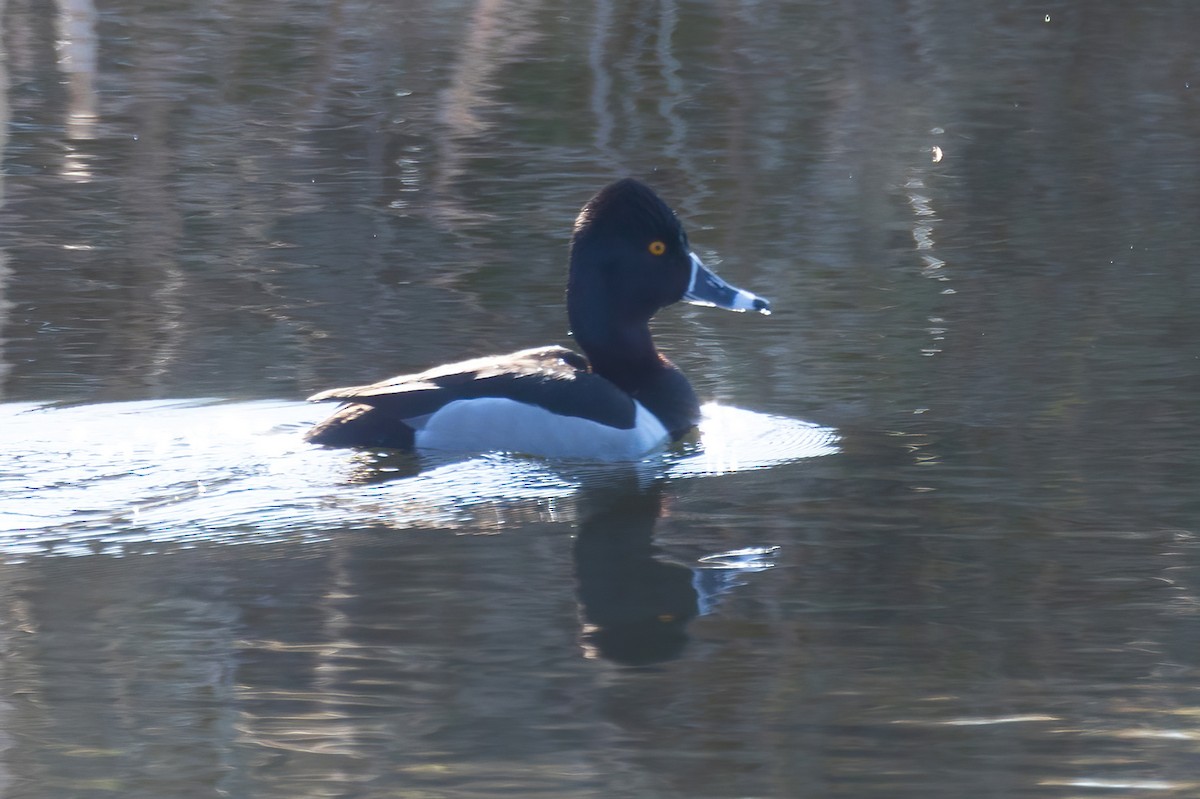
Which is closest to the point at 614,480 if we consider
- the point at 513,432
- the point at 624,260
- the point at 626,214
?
the point at 513,432

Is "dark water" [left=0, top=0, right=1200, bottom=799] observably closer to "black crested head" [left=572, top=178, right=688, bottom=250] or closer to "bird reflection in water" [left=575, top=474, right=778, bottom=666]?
"bird reflection in water" [left=575, top=474, right=778, bottom=666]

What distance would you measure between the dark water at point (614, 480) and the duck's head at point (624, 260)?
1.98 ft

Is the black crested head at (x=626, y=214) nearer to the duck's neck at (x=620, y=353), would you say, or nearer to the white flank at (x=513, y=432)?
the duck's neck at (x=620, y=353)

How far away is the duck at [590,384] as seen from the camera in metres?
7.71

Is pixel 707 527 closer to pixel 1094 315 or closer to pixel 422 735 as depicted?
pixel 422 735

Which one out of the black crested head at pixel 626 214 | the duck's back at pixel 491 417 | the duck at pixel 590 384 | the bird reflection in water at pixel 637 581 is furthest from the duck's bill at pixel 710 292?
the bird reflection in water at pixel 637 581

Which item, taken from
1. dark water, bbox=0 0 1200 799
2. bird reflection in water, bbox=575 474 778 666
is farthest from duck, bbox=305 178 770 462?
bird reflection in water, bbox=575 474 778 666

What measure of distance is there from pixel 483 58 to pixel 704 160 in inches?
256

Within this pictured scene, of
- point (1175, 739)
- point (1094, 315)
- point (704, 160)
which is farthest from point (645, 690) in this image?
point (704, 160)

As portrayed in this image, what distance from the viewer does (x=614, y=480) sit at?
751 cm

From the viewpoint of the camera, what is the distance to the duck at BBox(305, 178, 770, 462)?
7715 millimetres

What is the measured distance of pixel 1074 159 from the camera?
15.2m

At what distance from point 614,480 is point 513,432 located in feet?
1.53

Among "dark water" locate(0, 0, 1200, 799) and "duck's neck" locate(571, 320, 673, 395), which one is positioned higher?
"duck's neck" locate(571, 320, 673, 395)
